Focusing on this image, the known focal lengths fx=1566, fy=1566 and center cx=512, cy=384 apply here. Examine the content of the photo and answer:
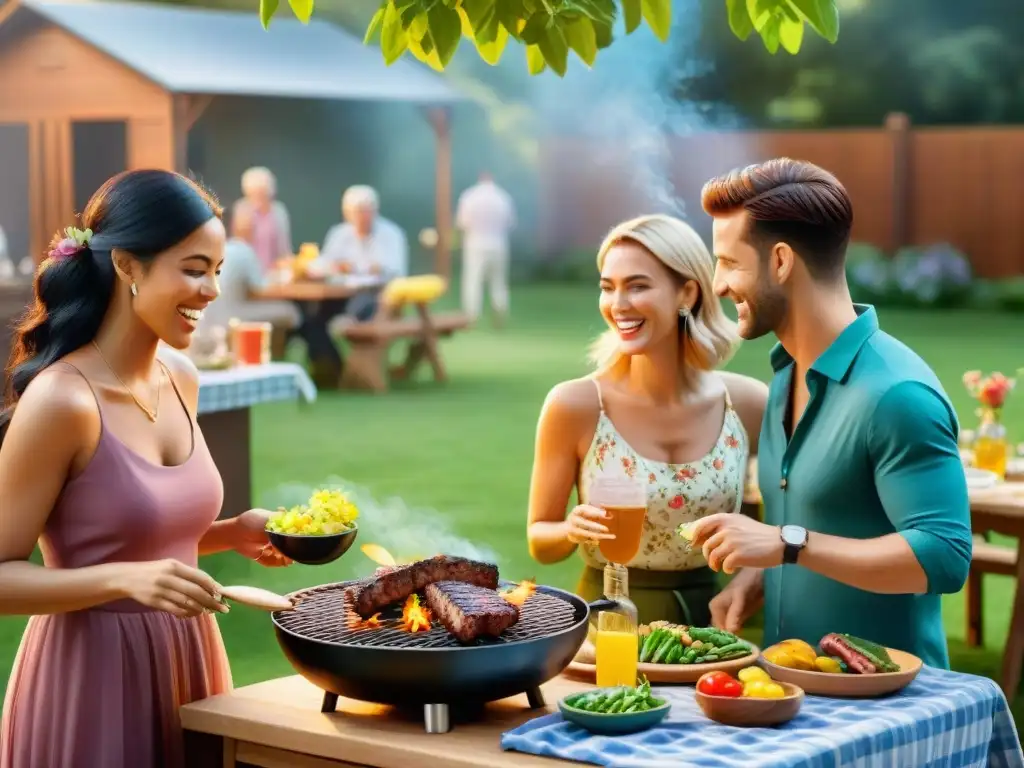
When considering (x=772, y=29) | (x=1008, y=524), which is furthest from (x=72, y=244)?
(x=1008, y=524)

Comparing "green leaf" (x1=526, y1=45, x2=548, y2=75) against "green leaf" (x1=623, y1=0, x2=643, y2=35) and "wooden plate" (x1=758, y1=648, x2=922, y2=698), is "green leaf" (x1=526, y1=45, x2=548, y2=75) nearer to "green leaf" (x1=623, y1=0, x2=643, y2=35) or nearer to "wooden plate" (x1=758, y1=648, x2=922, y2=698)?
"green leaf" (x1=623, y1=0, x2=643, y2=35)

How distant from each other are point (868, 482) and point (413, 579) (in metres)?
0.90

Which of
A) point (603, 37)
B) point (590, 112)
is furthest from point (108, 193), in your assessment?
point (590, 112)

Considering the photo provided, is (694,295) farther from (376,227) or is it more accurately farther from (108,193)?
(376,227)

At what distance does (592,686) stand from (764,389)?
1341 millimetres

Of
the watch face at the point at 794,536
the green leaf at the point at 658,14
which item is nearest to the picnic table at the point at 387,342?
the green leaf at the point at 658,14

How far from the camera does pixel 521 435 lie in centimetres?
1172

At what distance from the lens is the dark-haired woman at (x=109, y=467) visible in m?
2.88

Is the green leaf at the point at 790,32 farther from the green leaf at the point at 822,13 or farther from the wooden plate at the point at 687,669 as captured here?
the wooden plate at the point at 687,669

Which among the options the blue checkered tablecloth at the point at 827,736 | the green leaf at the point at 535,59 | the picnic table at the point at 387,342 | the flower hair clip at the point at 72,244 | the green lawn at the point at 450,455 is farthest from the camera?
the picnic table at the point at 387,342

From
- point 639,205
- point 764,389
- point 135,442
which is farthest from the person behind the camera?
point 639,205

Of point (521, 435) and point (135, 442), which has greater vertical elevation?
point (135, 442)

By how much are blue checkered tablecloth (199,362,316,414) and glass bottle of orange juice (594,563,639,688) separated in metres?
4.95

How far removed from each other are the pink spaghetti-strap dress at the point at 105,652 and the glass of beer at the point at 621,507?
31.6 inches
